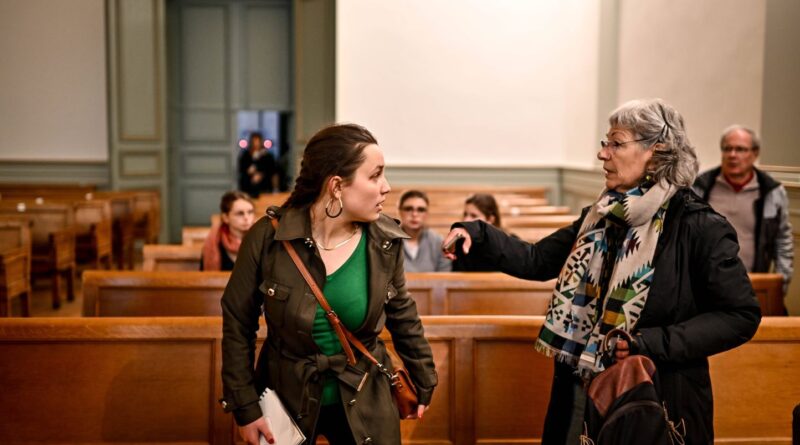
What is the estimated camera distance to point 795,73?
489 cm

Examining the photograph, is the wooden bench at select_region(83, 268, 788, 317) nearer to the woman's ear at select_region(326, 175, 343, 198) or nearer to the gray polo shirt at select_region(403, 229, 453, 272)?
the gray polo shirt at select_region(403, 229, 453, 272)

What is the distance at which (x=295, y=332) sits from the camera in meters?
2.05

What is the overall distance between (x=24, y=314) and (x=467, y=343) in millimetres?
4983

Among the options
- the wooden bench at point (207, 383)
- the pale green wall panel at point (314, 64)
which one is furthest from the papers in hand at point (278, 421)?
the pale green wall panel at point (314, 64)

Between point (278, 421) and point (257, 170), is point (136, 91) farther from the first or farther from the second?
point (278, 421)

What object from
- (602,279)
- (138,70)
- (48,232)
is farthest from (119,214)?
(602,279)

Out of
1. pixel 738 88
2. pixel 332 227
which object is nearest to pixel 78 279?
pixel 738 88

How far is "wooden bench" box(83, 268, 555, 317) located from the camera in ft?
13.7

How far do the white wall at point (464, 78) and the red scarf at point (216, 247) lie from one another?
4.93m

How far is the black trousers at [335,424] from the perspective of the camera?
6.95 ft

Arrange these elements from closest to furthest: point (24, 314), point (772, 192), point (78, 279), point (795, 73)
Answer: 1. point (772, 192)
2. point (795, 73)
3. point (24, 314)
4. point (78, 279)

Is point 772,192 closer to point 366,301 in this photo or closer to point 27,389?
point 366,301

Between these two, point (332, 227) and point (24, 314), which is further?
point (24, 314)

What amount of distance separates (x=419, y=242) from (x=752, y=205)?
186cm
